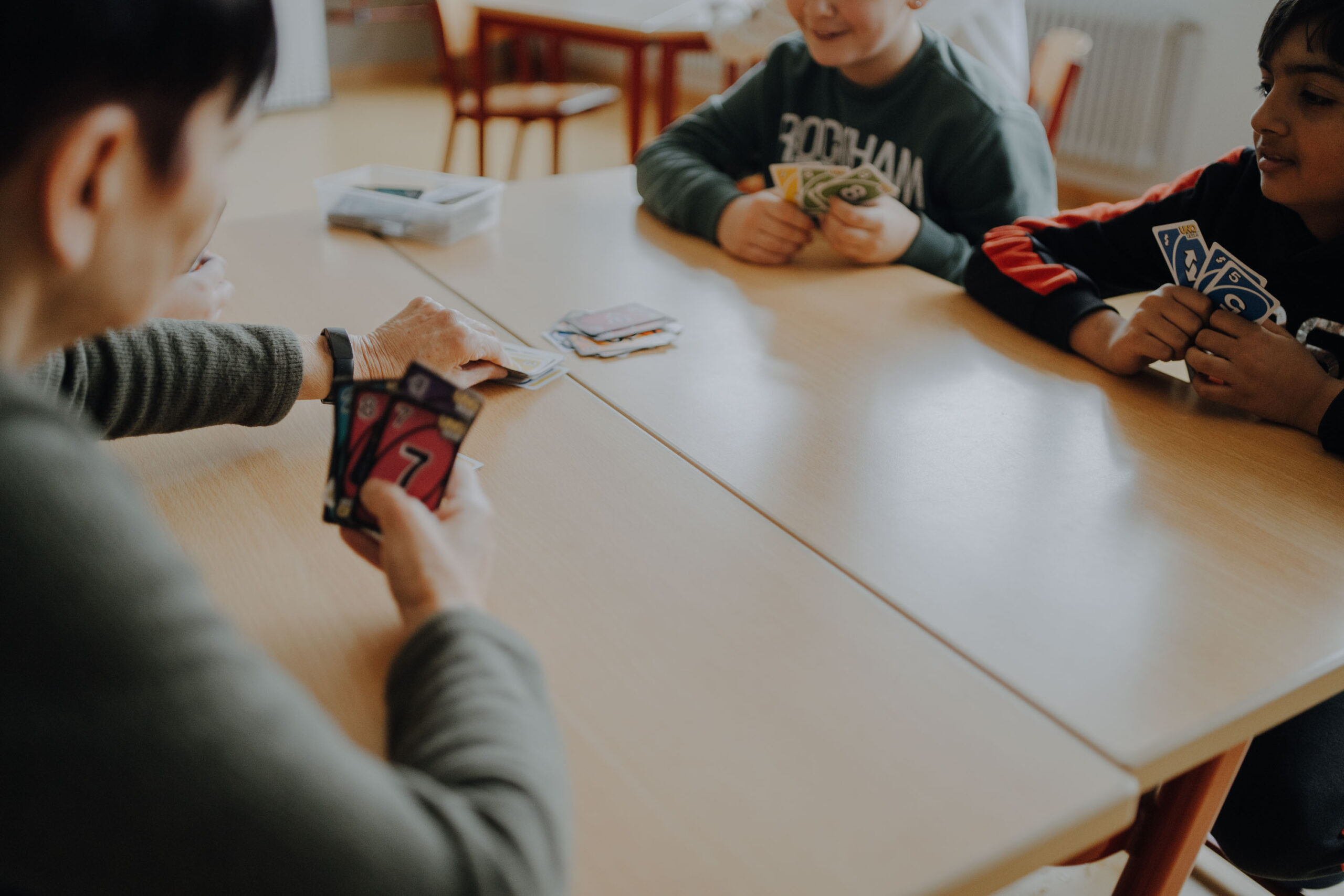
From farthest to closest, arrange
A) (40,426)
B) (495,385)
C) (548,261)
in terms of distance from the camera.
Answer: (548,261) < (495,385) < (40,426)

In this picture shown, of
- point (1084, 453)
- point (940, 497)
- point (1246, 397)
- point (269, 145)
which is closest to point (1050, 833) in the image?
point (940, 497)

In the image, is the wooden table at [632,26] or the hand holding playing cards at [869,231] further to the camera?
the wooden table at [632,26]

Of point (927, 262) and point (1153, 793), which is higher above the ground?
point (927, 262)

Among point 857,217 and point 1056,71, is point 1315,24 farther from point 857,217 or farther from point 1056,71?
point 1056,71

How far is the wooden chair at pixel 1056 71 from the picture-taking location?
9.60 ft

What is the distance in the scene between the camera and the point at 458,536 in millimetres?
736

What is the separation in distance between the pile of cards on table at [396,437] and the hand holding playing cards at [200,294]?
56 centimetres

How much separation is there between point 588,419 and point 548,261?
1.76ft

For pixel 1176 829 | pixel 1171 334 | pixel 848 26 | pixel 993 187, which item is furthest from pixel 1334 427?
pixel 848 26

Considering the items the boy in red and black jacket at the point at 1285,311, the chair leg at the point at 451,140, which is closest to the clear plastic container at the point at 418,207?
the boy in red and black jacket at the point at 1285,311

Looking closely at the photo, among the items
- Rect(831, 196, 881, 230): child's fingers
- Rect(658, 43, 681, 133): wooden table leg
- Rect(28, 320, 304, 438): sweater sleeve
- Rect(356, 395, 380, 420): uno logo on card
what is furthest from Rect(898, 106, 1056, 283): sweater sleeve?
Result: Rect(658, 43, 681, 133): wooden table leg

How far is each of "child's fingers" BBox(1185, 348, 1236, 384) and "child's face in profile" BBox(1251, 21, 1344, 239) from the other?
20cm

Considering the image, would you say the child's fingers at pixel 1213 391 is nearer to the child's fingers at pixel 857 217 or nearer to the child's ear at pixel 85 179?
the child's fingers at pixel 857 217

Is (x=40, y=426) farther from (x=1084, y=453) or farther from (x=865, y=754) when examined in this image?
(x=1084, y=453)
